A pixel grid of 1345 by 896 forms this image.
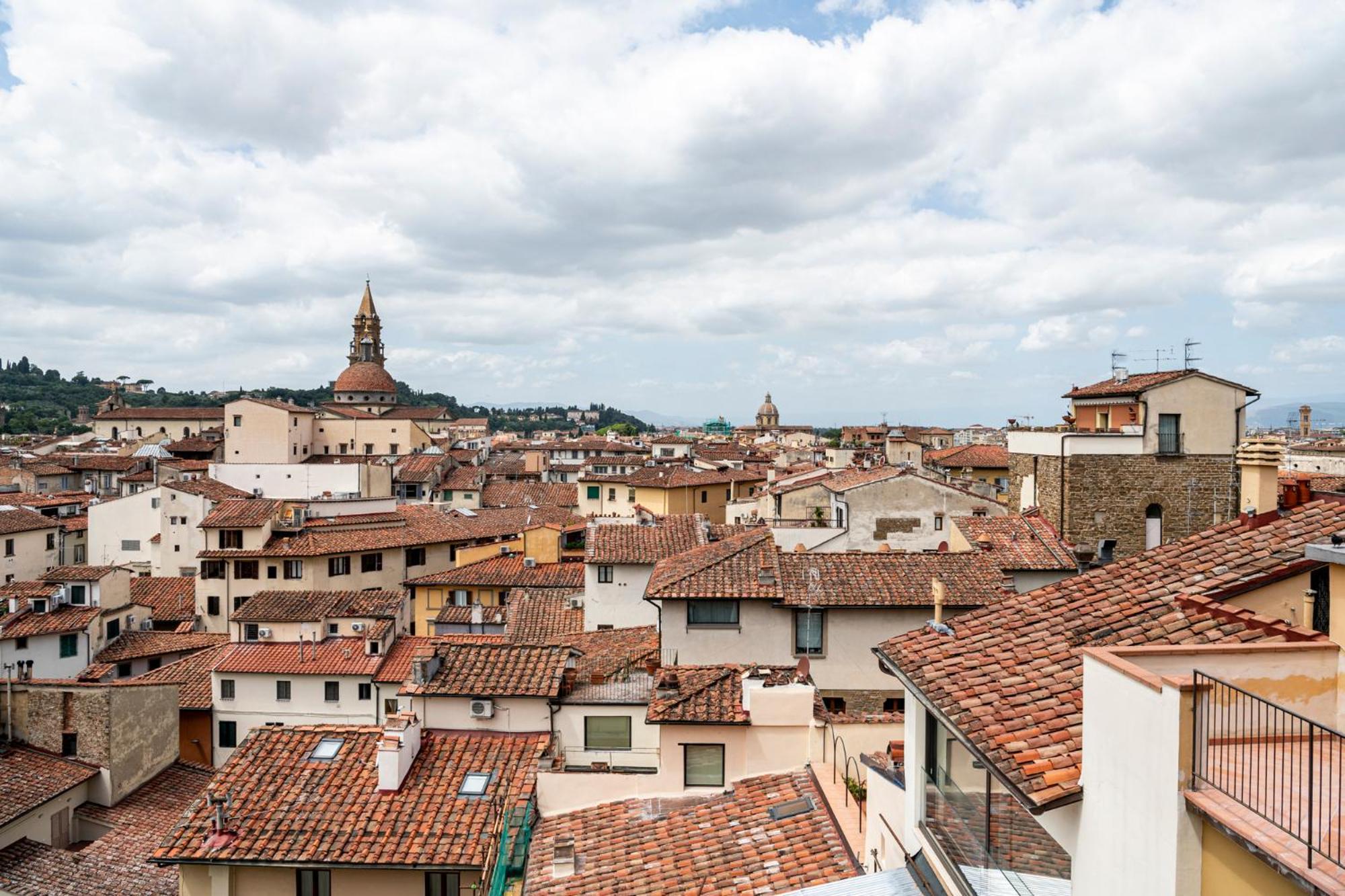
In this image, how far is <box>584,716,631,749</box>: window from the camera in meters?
17.4

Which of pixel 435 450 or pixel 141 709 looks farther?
pixel 435 450

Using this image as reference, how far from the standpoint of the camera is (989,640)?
732 cm

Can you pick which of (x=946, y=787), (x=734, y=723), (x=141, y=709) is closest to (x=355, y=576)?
(x=141, y=709)

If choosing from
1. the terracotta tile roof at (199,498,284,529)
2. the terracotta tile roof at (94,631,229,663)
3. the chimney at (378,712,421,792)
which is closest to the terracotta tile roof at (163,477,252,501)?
the terracotta tile roof at (199,498,284,529)

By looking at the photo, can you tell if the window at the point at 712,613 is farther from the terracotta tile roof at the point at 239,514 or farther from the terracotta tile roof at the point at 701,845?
the terracotta tile roof at the point at 239,514

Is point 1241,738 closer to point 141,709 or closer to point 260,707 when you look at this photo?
point 141,709

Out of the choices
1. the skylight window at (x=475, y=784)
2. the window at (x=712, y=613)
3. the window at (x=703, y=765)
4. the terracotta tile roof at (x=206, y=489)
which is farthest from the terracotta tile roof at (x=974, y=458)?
the skylight window at (x=475, y=784)

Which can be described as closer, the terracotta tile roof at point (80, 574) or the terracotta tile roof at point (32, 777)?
the terracotta tile roof at point (32, 777)

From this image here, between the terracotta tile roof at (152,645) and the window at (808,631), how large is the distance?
83.1ft

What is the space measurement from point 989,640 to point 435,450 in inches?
3120

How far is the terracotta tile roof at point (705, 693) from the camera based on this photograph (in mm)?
13477

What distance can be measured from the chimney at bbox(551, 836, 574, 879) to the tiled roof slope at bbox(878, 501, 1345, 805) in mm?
5776

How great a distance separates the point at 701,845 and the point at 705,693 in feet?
10.2

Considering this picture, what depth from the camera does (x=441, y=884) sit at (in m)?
14.1
